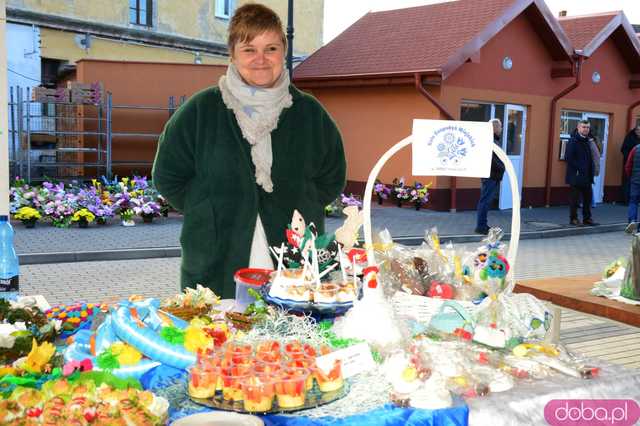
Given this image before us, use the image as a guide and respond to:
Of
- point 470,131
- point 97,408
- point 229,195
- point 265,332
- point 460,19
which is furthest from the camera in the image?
point 460,19

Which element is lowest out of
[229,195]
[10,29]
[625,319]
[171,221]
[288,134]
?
[171,221]

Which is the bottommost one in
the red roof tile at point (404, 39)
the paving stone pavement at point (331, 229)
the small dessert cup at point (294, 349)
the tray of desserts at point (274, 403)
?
the paving stone pavement at point (331, 229)

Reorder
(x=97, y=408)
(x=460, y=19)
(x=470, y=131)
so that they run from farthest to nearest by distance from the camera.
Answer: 1. (x=460, y=19)
2. (x=470, y=131)
3. (x=97, y=408)

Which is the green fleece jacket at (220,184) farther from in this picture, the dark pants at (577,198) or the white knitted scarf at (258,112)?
the dark pants at (577,198)

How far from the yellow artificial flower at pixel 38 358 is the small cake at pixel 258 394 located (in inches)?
25.8

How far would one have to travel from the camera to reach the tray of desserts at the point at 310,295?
2.33 m

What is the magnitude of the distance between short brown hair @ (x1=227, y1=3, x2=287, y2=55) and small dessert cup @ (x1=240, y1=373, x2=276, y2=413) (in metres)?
1.71

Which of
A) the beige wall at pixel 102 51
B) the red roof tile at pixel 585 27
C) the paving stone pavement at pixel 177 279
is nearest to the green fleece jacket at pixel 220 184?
the paving stone pavement at pixel 177 279

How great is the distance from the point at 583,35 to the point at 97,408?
19.1 metres

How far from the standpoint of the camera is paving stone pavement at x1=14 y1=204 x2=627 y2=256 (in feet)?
31.4

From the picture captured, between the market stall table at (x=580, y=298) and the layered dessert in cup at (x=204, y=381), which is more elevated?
the layered dessert in cup at (x=204, y=381)

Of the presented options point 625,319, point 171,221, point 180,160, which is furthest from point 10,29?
point 625,319

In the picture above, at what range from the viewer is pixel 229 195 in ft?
10.4

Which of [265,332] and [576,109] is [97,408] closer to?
[265,332]
